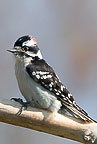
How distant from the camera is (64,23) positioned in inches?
234

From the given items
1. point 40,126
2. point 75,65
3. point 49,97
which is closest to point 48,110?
point 49,97

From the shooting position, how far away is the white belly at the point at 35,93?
4207mm

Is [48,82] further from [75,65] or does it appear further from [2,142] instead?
[2,142]

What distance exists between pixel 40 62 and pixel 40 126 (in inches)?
34.9

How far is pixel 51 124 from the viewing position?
383 cm

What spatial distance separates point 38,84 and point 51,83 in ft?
0.40

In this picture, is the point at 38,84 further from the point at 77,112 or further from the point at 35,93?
the point at 77,112

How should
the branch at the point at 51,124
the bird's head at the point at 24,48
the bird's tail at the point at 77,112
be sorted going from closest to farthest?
the branch at the point at 51,124
the bird's tail at the point at 77,112
the bird's head at the point at 24,48

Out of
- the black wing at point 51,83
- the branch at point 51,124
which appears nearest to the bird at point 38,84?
the black wing at point 51,83

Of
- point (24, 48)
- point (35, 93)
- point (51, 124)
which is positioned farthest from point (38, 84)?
point (51, 124)

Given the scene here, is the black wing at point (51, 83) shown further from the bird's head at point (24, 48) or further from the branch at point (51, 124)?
the branch at point (51, 124)

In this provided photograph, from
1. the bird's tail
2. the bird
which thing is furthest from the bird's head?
the bird's tail

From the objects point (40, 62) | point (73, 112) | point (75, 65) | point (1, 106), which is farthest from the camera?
point (75, 65)

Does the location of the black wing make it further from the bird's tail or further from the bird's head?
the bird's head
